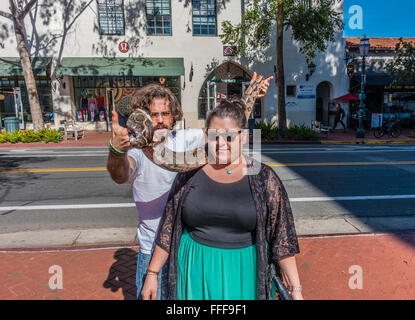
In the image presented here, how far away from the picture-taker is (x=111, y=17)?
20734 millimetres

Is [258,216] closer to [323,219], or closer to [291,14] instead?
[323,219]

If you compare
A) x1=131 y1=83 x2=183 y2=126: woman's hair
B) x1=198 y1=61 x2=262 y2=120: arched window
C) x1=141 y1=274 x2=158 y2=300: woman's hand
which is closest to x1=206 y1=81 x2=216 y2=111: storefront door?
x1=198 y1=61 x2=262 y2=120: arched window

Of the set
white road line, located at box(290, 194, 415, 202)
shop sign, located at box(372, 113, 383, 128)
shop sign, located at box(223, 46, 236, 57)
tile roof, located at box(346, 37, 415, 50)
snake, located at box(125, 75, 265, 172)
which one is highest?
tile roof, located at box(346, 37, 415, 50)

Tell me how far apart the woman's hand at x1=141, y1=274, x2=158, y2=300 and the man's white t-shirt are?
22cm

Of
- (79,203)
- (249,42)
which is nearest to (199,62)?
(249,42)

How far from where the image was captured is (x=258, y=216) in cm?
219

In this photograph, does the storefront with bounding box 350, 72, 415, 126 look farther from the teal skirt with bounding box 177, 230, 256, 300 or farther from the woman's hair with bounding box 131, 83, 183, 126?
the teal skirt with bounding box 177, 230, 256, 300

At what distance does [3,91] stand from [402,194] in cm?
2211

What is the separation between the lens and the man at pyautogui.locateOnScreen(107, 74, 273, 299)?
2.34 metres

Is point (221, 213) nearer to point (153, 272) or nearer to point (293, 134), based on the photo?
point (153, 272)

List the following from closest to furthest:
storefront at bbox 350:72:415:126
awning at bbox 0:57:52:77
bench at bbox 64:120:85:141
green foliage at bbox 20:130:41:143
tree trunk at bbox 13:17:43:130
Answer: green foliage at bbox 20:130:41:143, tree trunk at bbox 13:17:43:130, bench at bbox 64:120:85:141, awning at bbox 0:57:52:77, storefront at bbox 350:72:415:126

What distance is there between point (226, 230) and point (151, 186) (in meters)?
0.62

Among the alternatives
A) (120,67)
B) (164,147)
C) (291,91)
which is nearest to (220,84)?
(291,91)

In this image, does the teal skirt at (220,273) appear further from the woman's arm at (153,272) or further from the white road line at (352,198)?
the white road line at (352,198)
